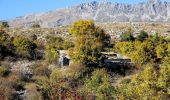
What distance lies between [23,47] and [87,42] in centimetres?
791

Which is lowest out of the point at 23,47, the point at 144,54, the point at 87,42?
the point at 144,54

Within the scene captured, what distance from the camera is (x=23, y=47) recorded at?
6500 centimetres

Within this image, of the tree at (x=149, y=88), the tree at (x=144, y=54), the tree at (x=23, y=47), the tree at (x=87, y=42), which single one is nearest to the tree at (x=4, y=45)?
the tree at (x=23, y=47)

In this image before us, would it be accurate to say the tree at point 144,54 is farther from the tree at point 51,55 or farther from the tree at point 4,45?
the tree at point 4,45

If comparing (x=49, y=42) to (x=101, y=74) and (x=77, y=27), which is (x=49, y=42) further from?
(x=101, y=74)

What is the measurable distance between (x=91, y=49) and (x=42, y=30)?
1127 inches

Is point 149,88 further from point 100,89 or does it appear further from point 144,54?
point 144,54

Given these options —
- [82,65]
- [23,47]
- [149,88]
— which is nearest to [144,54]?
[82,65]

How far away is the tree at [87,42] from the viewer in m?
61.0

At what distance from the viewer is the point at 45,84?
161ft

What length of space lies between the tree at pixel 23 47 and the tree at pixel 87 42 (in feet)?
18.2

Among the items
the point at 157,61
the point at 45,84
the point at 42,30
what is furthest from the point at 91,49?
the point at 42,30

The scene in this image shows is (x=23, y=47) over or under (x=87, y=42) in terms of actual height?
under

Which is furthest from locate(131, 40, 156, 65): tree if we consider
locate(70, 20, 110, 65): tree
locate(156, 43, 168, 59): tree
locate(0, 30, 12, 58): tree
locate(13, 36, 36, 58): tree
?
locate(0, 30, 12, 58): tree
